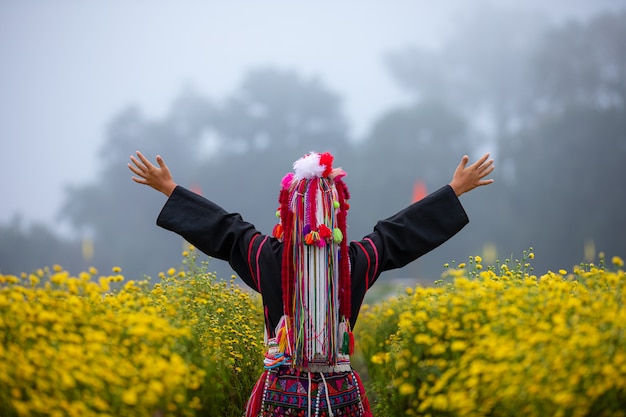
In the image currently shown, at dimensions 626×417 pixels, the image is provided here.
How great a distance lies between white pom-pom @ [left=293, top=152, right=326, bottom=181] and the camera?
335 centimetres

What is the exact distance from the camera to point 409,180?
4528 cm

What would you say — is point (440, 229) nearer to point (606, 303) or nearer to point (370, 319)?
point (606, 303)

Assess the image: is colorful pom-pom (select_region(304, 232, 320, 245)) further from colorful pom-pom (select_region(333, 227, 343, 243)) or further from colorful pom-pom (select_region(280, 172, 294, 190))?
colorful pom-pom (select_region(280, 172, 294, 190))

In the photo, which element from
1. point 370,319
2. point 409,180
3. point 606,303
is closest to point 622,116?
point 409,180

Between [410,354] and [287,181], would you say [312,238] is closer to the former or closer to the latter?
[287,181]

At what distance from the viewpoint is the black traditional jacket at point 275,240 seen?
3395 millimetres

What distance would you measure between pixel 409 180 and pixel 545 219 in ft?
30.2

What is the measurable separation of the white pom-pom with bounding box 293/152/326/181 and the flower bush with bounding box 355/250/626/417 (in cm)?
81

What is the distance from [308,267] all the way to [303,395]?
0.63 metres

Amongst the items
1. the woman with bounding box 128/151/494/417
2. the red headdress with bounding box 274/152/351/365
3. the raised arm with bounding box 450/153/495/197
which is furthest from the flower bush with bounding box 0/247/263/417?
the raised arm with bounding box 450/153/495/197

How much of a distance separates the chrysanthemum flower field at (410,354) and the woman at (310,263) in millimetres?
291

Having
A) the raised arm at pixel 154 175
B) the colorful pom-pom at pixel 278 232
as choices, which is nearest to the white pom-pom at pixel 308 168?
the colorful pom-pom at pixel 278 232

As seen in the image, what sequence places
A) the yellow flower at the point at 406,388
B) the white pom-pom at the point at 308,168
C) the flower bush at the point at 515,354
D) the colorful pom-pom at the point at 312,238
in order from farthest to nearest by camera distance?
the white pom-pom at the point at 308,168, the colorful pom-pom at the point at 312,238, the yellow flower at the point at 406,388, the flower bush at the point at 515,354

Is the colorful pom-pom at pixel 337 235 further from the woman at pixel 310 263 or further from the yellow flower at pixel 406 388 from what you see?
the yellow flower at pixel 406 388
